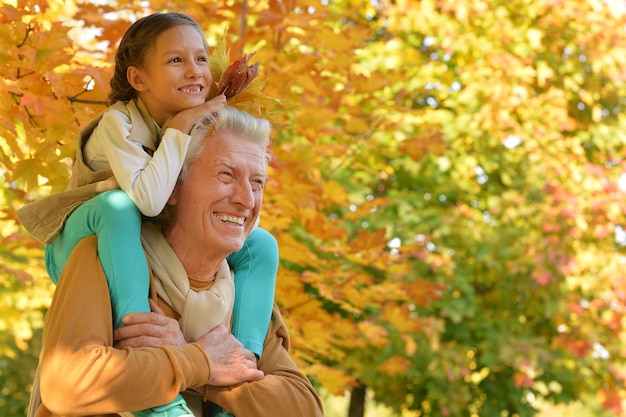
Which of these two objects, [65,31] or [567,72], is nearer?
[65,31]

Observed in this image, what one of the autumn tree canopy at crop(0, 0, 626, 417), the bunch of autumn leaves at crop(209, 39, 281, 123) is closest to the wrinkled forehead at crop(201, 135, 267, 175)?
the bunch of autumn leaves at crop(209, 39, 281, 123)

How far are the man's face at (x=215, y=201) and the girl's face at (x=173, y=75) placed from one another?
162 mm

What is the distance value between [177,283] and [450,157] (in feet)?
17.7

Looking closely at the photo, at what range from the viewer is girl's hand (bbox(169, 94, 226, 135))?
2.24 meters

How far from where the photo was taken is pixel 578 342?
7.42m

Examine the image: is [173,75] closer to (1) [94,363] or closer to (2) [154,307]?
(2) [154,307]

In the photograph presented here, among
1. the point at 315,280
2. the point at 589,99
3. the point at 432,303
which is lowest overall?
the point at 432,303

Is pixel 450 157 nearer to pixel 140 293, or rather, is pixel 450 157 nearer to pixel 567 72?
pixel 567 72

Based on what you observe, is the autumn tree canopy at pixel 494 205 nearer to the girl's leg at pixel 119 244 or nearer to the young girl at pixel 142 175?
the young girl at pixel 142 175

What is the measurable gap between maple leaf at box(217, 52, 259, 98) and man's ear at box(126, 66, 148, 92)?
0.20m

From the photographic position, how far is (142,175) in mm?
2121

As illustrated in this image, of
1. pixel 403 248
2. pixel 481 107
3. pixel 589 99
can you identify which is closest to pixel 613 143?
pixel 589 99

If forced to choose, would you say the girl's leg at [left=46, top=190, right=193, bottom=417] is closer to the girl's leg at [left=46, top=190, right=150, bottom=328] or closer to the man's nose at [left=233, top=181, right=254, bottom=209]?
the girl's leg at [left=46, top=190, right=150, bottom=328]

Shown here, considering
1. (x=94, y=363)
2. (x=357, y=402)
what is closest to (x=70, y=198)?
(x=94, y=363)
